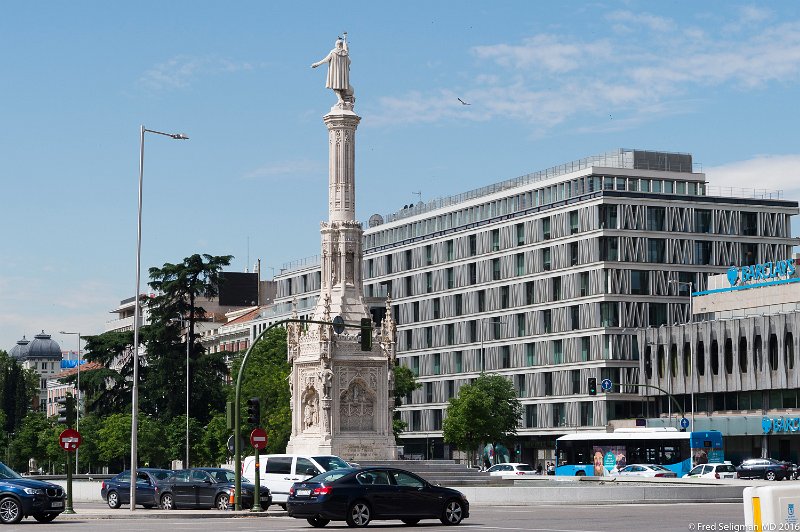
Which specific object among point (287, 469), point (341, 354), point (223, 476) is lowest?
point (223, 476)

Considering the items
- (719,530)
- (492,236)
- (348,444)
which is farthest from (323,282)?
(492,236)

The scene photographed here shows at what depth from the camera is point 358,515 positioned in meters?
31.9

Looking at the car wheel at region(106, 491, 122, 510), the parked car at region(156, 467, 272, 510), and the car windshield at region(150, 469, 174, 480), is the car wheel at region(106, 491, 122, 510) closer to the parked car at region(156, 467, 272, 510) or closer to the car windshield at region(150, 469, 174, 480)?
the car windshield at region(150, 469, 174, 480)

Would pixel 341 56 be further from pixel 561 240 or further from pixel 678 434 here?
pixel 561 240

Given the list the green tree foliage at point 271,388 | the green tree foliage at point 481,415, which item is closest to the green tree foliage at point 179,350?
the green tree foliage at point 271,388

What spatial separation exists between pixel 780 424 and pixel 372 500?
6594 centimetres

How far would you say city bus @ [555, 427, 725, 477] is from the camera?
7181 centimetres

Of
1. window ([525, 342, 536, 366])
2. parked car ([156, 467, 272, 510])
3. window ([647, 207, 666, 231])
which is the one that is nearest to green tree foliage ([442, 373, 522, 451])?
window ([525, 342, 536, 366])

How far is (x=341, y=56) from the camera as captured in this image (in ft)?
192

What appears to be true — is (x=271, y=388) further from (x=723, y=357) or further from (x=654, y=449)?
(x=654, y=449)

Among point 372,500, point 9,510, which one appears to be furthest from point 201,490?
point 372,500

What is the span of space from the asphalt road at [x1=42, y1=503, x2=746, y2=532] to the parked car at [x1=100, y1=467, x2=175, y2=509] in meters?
7.83

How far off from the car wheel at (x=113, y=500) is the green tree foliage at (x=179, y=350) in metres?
51.0

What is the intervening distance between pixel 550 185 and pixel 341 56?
5737cm
